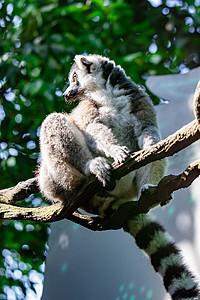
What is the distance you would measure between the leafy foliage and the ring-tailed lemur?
4.40ft

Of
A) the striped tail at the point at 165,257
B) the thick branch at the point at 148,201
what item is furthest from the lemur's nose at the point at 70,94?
the striped tail at the point at 165,257

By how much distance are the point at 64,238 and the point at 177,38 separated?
265cm

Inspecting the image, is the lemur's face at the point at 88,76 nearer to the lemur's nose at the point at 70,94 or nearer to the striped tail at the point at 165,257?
the lemur's nose at the point at 70,94

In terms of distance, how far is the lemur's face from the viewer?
3252mm

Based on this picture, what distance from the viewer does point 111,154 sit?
2.58m

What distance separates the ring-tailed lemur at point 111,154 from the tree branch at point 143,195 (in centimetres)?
12

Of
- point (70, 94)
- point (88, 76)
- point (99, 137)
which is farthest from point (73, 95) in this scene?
point (99, 137)

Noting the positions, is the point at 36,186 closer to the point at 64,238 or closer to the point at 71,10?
the point at 64,238

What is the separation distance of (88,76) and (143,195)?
3.96 feet

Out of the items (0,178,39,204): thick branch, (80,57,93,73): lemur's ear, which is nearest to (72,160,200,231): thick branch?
(0,178,39,204): thick branch

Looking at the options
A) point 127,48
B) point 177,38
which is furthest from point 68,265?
point 177,38

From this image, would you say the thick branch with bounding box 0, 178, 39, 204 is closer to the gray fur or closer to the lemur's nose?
the gray fur

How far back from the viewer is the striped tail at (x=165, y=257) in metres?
2.38

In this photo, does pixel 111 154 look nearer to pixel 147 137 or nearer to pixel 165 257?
pixel 147 137
